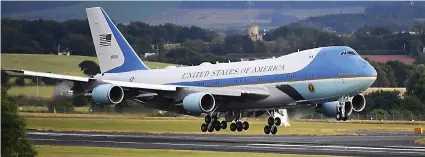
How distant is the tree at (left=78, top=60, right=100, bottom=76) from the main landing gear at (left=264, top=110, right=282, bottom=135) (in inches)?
1235

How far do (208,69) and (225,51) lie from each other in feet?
307

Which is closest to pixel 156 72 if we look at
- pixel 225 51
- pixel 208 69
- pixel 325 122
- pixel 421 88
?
pixel 208 69

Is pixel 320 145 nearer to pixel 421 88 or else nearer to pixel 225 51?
pixel 421 88

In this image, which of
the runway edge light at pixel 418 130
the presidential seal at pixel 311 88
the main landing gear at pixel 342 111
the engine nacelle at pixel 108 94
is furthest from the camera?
the runway edge light at pixel 418 130

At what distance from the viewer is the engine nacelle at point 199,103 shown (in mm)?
67500

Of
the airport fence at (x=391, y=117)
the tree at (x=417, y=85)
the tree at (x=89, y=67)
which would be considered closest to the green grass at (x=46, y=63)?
the tree at (x=89, y=67)

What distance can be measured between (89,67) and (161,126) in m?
21.9

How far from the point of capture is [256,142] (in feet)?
261

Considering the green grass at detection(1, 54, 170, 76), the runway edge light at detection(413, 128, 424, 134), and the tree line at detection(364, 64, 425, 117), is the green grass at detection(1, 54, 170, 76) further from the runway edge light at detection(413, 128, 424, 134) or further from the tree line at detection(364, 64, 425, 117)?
the runway edge light at detection(413, 128, 424, 134)

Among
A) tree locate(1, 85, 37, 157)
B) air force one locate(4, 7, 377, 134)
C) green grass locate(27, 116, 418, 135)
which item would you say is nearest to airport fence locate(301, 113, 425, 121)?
green grass locate(27, 116, 418, 135)

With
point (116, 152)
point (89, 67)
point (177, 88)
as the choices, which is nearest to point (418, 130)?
point (177, 88)

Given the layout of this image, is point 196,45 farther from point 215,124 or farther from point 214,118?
point 215,124

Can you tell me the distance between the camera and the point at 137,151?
69.2 m

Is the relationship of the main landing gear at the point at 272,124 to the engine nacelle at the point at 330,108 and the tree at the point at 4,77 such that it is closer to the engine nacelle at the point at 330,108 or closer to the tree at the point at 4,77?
the engine nacelle at the point at 330,108
